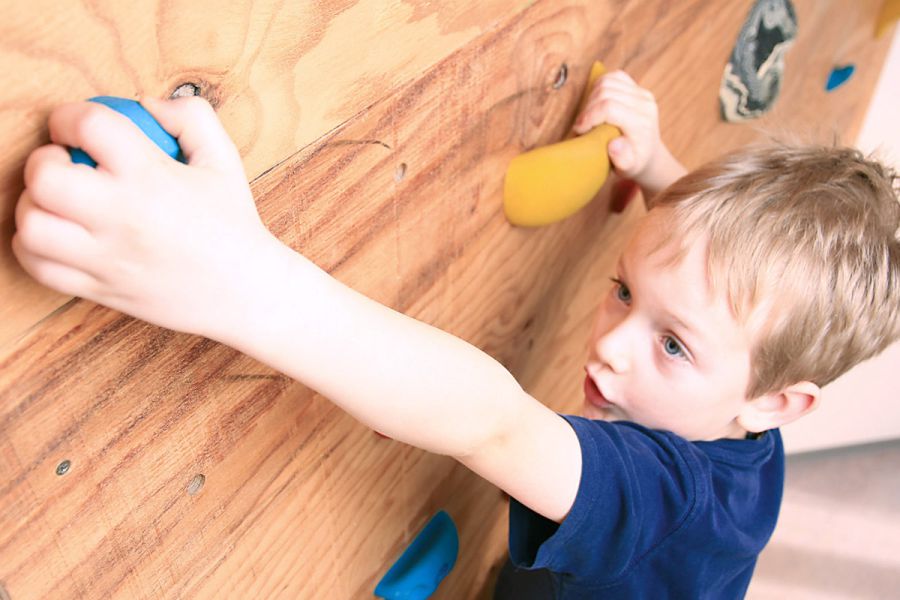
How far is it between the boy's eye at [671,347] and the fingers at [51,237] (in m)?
0.43

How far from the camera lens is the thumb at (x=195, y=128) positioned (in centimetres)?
31

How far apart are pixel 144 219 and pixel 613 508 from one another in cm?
34

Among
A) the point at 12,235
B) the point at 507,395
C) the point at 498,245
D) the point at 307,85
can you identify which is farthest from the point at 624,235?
the point at 12,235

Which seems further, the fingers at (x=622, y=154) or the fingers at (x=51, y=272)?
the fingers at (x=622, y=154)

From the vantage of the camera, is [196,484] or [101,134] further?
[196,484]

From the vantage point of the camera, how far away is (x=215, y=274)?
32 cm

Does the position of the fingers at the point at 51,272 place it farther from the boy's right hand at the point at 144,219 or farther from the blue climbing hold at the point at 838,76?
the blue climbing hold at the point at 838,76

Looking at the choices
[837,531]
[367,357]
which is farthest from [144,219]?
[837,531]

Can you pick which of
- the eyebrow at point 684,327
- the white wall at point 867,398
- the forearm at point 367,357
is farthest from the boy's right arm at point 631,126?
the white wall at point 867,398

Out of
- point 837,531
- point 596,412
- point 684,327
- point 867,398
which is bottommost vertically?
point 837,531

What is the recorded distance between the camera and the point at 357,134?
423 mm

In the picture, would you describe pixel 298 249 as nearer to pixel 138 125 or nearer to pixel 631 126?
pixel 138 125

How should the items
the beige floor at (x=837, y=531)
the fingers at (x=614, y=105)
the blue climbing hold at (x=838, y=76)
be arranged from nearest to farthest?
the fingers at (x=614, y=105)
the blue climbing hold at (x=838, y=76)
the beige floor at (x=837, y=531)

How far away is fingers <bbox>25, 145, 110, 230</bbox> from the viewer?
268mm
